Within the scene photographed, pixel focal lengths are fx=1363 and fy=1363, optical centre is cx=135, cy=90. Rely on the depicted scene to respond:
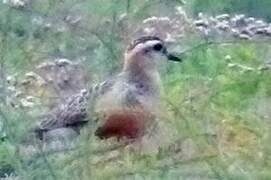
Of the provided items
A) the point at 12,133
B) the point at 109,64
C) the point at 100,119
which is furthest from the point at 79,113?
the point at 12,133

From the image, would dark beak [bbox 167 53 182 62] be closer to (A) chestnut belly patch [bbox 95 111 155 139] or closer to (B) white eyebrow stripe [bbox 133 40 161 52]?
(B) white eyebrow stripe [bbox 133 40 161 52]

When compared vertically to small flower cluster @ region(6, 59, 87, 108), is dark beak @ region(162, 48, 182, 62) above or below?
above

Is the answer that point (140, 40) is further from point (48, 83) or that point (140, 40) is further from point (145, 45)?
point (48, 83)

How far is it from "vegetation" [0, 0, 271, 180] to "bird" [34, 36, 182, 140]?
0.10 meters

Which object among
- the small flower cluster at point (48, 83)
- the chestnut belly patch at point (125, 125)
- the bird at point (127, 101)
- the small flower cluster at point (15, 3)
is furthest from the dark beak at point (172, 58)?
the small flower cluster at point (15, 3)

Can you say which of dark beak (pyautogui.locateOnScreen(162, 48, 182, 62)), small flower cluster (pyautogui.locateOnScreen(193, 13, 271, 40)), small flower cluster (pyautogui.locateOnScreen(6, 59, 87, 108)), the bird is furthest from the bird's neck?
small flower cluster (pyautogui.locateOnScreen(193, 13, 271, 40))

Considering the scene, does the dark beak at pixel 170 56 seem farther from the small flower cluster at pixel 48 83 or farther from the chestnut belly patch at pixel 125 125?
the chestnut belly patch at pixel 125 125

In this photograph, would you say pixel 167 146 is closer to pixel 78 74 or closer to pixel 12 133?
pixel 12 133

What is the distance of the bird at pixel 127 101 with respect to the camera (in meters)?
7.74

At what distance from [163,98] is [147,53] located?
1091 millimetres

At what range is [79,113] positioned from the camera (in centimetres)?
813

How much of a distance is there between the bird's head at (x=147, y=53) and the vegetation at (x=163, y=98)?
4.2 inches

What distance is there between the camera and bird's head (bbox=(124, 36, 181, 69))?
8.67 metres

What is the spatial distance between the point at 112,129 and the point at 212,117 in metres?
0.61
